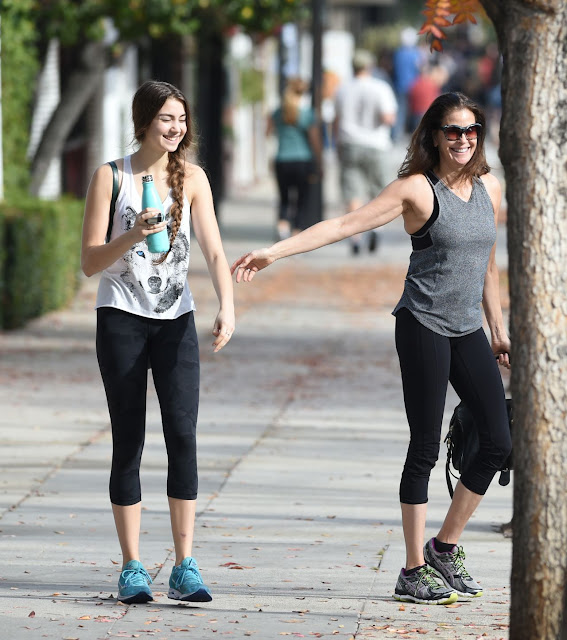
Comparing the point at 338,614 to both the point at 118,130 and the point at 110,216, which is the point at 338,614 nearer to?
the point at 110,216

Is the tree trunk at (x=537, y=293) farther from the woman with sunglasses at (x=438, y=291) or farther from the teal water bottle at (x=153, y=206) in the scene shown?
the teal water bottle at (x=153, y=206)

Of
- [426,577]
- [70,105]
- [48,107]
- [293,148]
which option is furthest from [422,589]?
[48,107]

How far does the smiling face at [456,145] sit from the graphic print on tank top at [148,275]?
0.96 m

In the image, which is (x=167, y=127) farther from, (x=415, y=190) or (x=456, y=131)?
(x=456, y=131)

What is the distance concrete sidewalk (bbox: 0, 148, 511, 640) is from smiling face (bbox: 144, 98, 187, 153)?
60.2 inches

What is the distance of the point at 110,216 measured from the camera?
5.28 meters

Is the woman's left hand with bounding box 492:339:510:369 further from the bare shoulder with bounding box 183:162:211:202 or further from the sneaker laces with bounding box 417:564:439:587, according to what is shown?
the bare shoulder with bounding box 183:162:211:202

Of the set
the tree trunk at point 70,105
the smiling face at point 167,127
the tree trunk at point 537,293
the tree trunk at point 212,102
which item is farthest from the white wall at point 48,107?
the tree trunk at point 537,293

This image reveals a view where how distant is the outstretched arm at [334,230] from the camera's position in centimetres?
517

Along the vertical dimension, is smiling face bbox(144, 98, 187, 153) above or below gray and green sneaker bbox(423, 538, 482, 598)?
above

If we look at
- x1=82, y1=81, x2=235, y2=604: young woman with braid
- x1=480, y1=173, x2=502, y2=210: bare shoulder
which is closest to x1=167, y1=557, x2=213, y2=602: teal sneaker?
x1=82, y1=81, x2=235, y2=604: young woman with braid

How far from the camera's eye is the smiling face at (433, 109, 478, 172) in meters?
5.34

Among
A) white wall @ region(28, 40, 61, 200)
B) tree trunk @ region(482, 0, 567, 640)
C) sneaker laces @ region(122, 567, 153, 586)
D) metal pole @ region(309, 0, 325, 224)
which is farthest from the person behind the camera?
metal pole @ region(309, 0, 325, 224)

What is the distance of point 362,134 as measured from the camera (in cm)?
1783
